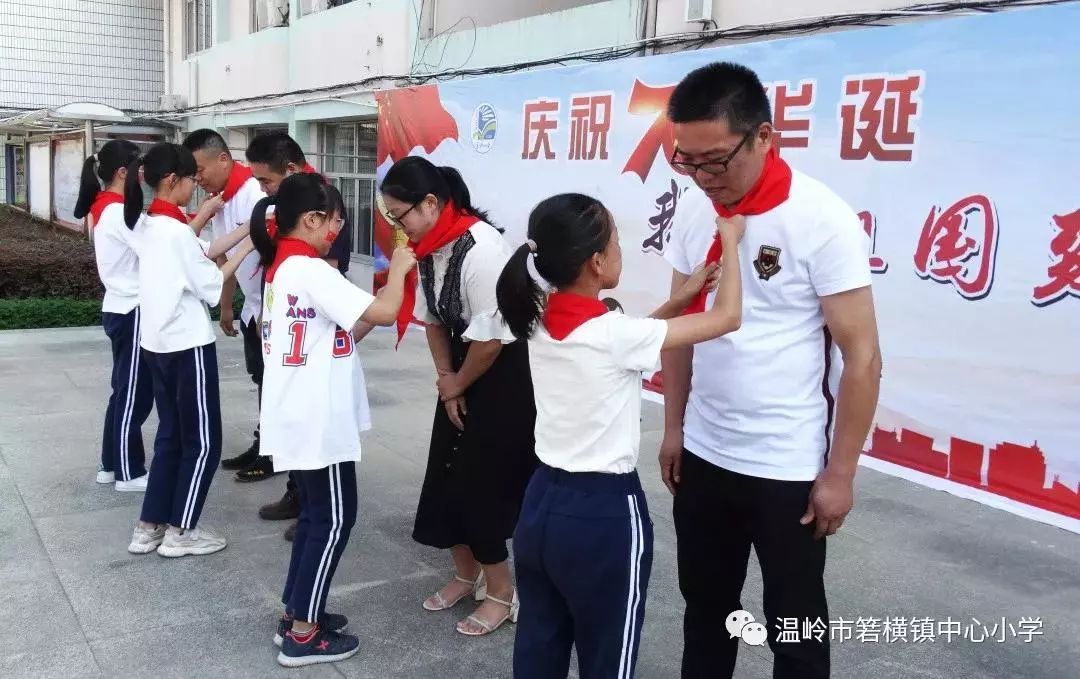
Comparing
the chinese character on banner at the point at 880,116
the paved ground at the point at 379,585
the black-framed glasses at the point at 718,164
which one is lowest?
the paved ground at the point at 379,585

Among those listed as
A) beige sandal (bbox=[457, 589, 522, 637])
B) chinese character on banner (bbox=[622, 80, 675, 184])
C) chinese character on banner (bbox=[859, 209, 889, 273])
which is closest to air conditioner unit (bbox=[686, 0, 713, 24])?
chinese character on banner (bbox=[622, 80, 675, 184])

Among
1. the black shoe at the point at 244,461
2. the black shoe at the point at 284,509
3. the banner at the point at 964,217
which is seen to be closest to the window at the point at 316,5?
the banner at the point at 964,217

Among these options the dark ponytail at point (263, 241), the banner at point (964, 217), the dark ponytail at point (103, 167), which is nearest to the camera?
the dark ponytail at point (263, 241)

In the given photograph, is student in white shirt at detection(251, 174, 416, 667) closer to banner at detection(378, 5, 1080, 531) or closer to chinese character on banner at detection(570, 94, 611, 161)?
banner at detection(378, 5, 1080, 531)

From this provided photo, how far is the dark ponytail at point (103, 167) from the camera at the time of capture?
4000 millimetres

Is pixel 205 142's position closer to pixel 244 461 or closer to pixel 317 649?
pixel 244 461

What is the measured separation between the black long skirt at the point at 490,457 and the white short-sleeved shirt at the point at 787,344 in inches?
33.1

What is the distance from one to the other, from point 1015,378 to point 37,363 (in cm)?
625

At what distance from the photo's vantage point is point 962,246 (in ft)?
11.2

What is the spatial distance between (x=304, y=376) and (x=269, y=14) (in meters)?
10.8

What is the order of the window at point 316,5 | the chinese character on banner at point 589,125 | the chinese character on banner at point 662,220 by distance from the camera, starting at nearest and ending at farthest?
the chinese character on banner at point 662,220 < the chinese character on banner at point 589,125 < the window at point 316,5

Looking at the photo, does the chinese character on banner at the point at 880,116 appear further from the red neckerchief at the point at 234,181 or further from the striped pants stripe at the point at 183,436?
the striped pants stripe at the point at 183,436

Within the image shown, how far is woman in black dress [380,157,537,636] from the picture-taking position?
261 centimetres

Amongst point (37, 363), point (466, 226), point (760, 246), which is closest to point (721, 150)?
point (760, 246)
